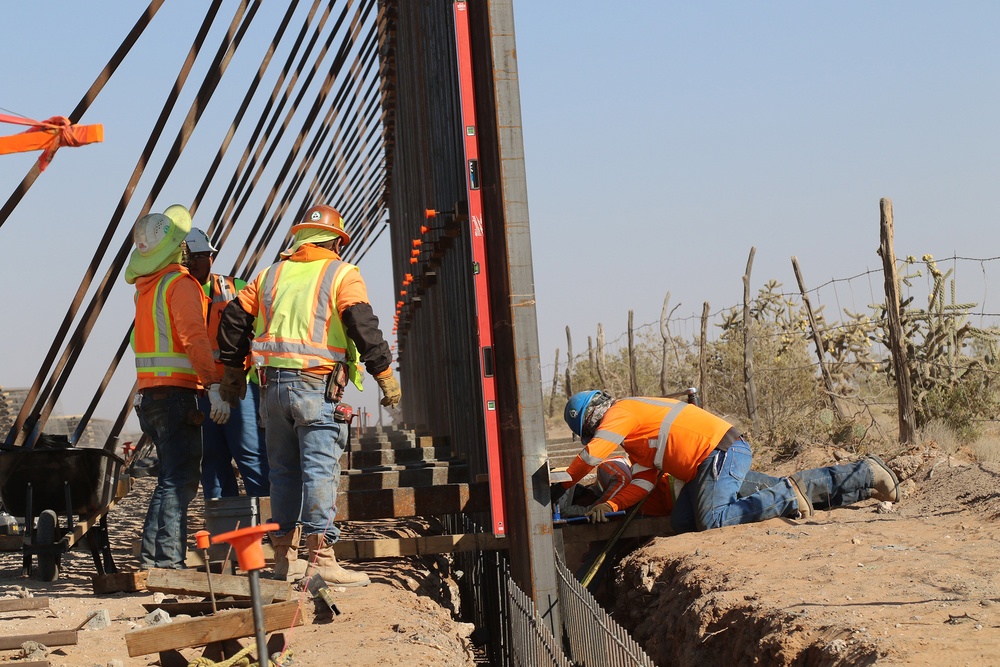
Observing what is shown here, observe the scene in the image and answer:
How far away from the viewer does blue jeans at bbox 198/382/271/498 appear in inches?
273

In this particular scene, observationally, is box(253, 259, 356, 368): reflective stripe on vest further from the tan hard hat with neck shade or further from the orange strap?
the orange strap

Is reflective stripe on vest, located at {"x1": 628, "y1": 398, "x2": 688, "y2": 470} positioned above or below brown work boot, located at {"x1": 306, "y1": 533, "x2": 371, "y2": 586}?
above

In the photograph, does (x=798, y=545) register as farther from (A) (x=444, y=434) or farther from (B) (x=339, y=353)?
(A) (x=444, y=434)

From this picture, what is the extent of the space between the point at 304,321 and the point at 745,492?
3.07 meters

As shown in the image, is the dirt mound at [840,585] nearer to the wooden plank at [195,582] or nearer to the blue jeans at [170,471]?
the wooden plank at [195,582]

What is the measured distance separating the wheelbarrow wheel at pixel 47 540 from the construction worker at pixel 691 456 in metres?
2.99

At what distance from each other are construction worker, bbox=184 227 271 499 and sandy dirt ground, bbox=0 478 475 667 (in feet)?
2.51

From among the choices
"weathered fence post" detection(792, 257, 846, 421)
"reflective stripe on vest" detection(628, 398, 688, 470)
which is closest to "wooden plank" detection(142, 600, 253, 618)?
"reflective stripe on vest" detection(628, 398, 688, 470)

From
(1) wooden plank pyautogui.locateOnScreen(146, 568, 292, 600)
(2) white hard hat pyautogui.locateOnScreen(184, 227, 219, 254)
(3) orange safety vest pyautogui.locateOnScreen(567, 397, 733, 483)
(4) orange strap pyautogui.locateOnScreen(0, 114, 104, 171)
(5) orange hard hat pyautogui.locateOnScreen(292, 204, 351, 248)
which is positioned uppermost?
(4) orange strap pyautogui.locateOnScreen(0, 114, 104, 171)

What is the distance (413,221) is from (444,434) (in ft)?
9.56

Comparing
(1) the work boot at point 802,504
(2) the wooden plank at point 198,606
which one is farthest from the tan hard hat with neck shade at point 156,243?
(1) the work boot at point 802,504

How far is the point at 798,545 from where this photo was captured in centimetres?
589

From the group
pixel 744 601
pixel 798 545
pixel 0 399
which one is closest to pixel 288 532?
pixel 744 601

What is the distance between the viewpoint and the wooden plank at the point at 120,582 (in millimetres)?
5195
